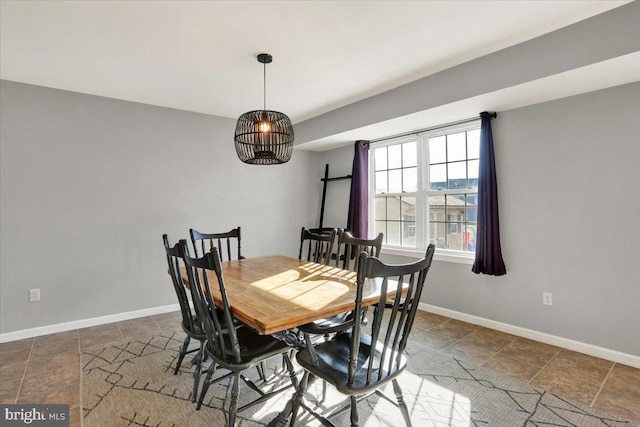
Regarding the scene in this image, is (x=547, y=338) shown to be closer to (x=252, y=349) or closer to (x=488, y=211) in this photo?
(x=488, y=211)

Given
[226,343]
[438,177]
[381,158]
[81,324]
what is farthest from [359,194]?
[81,324]

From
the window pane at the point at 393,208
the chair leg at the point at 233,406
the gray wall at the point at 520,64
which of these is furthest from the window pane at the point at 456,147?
the chair leg at the point at 233,406

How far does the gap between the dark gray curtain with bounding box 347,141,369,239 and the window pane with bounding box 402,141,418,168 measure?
53 centimetres

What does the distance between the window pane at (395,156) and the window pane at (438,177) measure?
51 centimetres

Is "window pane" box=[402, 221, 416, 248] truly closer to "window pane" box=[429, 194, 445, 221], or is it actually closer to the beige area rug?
"window pane" box=[429, 194, 445, 221]

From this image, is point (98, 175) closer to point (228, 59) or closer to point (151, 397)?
point (228, 59)

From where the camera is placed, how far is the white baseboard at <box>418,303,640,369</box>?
2.46m

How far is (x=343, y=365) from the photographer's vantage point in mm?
1562

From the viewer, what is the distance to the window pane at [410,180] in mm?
3980

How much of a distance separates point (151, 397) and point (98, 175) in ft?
8.12

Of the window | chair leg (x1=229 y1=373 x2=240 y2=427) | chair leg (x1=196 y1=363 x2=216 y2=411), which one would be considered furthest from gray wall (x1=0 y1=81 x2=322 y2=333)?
chair leg (x1=229 y1=373 x2=240 y2=427)

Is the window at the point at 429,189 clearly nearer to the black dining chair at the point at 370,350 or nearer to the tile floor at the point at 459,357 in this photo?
the tile floor at the point at 459,357

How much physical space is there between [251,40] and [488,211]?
2.57 meters

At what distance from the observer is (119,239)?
11.7 feet
